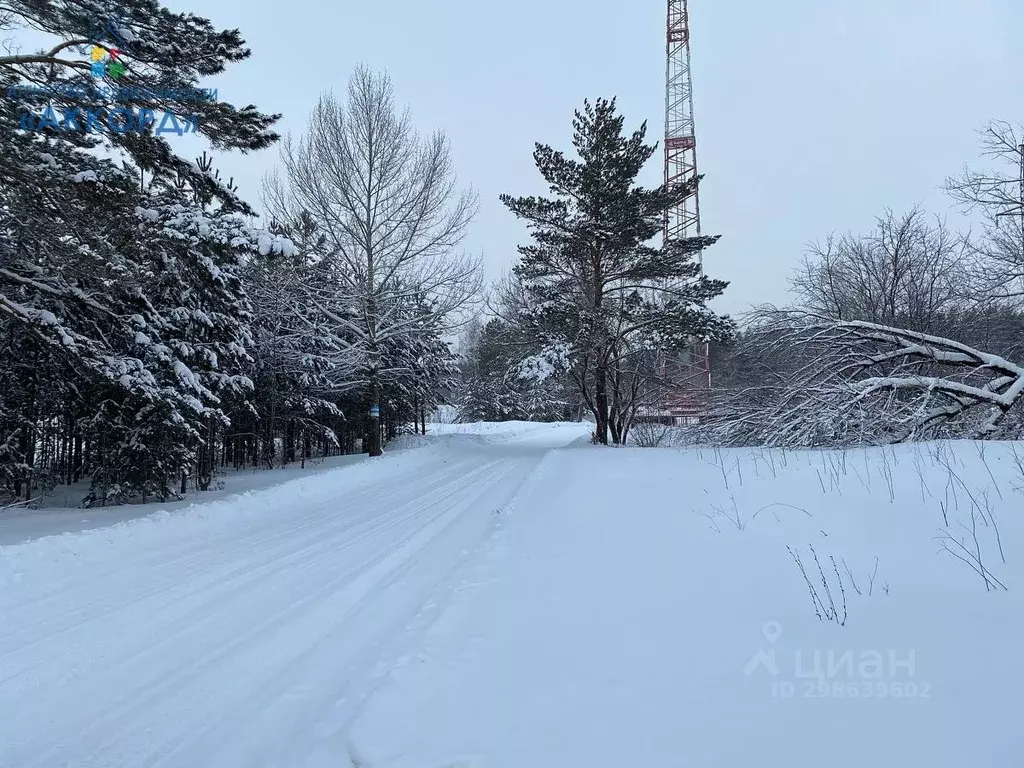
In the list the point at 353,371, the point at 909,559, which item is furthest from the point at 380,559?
the point at 353,371

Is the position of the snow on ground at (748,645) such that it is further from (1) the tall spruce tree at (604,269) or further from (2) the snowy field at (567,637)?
(1) the tall spruce tree at (604,269)

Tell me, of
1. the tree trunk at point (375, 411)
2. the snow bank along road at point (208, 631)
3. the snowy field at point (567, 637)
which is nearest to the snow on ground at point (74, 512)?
the snow bank along road at point (208, 631)

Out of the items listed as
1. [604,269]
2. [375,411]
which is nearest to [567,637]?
[375,411]

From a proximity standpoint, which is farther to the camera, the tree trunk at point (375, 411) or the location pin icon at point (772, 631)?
the tree trunk at point (375, 411)

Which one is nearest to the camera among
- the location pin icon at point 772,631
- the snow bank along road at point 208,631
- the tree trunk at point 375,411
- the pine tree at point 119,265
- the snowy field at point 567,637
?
the snowy field at point 567,637

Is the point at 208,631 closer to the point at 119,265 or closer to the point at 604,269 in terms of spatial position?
the point at 119,265

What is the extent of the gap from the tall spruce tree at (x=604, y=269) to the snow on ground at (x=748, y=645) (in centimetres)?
1186

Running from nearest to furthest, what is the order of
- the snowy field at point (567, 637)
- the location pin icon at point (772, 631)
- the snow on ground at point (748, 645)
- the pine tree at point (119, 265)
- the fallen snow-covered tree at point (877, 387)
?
the snow on ground at point (748, 645) → the snowy field at point (567, 637) → the location pin icon at point (772, 631) → the pine tree at point (119, 265) → the fallen snow-covered tree at point (877, 387)

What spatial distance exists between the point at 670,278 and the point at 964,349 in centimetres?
1054

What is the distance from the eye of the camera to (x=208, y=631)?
394cm

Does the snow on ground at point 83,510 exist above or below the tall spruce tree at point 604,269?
below

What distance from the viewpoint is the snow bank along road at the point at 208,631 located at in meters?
2.73

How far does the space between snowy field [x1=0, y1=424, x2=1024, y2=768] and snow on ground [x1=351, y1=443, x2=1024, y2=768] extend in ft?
0.06

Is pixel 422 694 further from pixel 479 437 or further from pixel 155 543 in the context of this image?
pixel 479 437
